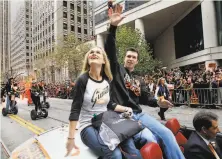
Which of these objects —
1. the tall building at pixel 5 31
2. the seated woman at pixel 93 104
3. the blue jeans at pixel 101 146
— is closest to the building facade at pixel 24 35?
the tall building at pixel 5 31

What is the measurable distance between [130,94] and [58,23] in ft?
237

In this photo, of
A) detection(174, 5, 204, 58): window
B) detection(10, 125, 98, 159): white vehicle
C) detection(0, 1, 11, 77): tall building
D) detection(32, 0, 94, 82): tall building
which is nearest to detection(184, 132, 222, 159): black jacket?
detection(10, 125, 98, 159): white vehicle

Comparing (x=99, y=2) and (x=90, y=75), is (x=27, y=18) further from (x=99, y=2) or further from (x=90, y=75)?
(x=90, y=75)

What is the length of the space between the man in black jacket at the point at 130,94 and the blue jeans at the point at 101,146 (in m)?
0.37

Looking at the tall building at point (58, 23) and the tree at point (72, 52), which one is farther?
the tall building at point (58, 23)

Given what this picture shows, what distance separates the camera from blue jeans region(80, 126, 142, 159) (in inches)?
82.1

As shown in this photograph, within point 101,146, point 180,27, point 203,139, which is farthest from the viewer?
point 180,27

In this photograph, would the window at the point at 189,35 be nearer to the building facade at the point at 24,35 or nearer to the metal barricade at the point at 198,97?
the metal barricade at the point at 198,97

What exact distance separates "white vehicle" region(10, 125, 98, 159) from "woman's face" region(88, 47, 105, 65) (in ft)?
2.47

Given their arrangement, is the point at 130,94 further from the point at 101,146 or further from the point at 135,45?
the point at 135,45

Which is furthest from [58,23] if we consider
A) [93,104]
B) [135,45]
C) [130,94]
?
[93,104]

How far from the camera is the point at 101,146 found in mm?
2102

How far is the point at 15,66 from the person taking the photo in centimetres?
11294

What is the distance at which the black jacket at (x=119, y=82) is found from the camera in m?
2.86
